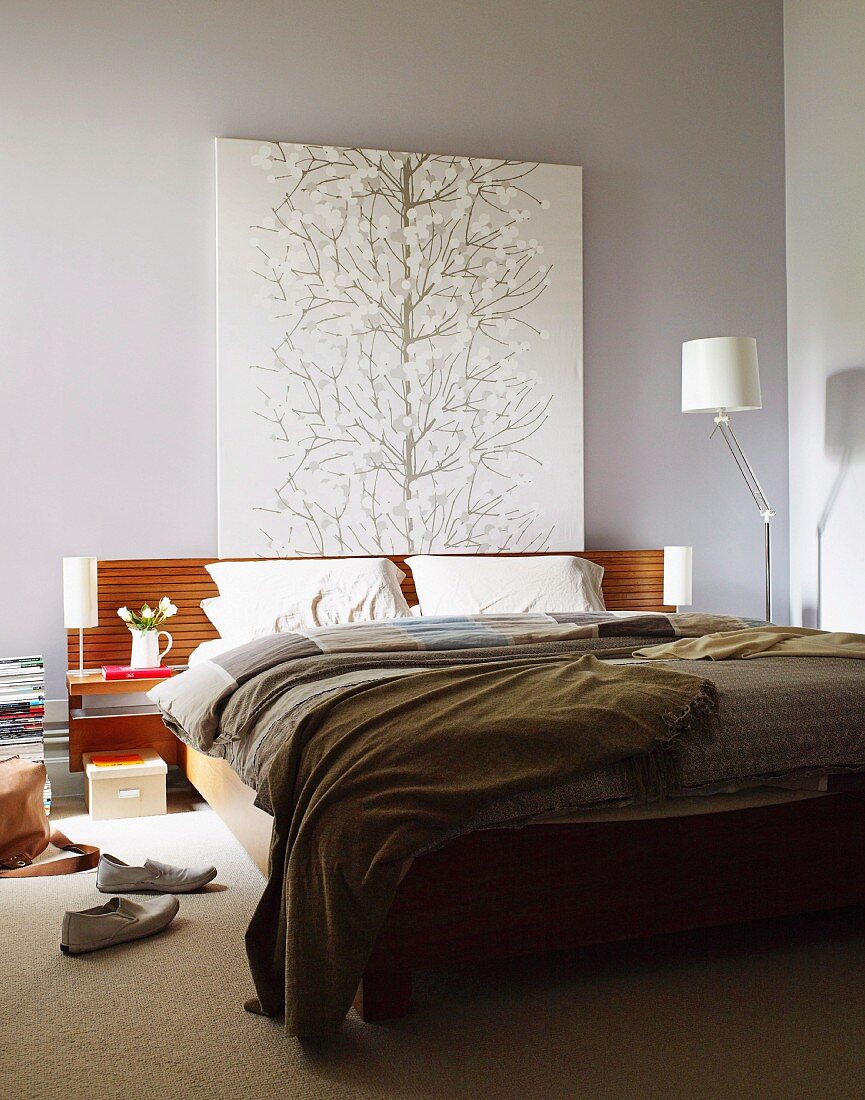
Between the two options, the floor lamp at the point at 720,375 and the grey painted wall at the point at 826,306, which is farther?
the grey painted wall at the point at 826,306

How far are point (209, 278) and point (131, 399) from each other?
59 centimetres

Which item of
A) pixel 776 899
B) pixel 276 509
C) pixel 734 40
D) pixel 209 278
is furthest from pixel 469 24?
pixel 776 899

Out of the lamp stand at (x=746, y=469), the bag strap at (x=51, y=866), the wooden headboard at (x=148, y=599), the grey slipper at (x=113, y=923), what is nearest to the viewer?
the grey slipper at (x=113, y=923)

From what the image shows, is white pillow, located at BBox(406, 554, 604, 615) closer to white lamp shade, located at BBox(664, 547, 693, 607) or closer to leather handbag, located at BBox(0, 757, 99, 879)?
white lamp shade, located at BBox(664, 547, 693, 607)

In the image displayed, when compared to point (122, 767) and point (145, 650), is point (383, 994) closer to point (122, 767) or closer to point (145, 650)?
point (122, 767)

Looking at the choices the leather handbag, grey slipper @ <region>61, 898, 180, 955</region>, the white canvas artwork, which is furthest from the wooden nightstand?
grey slipper @ <region>61, 898, 180, 955</region>

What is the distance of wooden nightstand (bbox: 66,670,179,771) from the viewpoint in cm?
389

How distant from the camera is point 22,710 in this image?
3.71 meters

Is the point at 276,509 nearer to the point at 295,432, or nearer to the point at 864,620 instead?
the point at 295,432

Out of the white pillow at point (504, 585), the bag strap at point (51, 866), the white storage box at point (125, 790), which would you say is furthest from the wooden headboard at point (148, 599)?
the bag strap at point (51, 866)

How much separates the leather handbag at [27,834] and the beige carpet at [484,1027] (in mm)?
444

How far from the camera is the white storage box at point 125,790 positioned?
368 centimetres

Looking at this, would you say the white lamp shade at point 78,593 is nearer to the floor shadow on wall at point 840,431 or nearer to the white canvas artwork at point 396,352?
the white canvas artwork at point 396,352

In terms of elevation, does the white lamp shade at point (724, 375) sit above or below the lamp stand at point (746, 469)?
above
